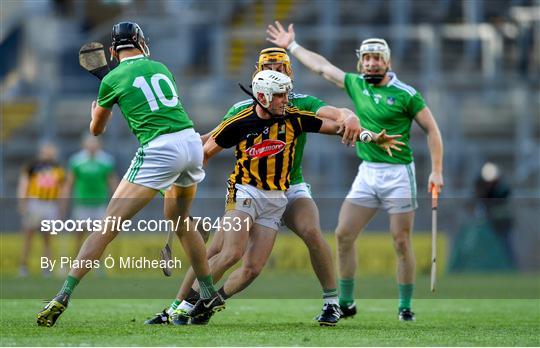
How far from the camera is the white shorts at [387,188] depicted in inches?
427

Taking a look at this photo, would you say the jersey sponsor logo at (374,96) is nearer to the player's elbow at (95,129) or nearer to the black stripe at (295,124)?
the black stripe at (295,124)

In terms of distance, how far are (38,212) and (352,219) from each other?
31.8 ft

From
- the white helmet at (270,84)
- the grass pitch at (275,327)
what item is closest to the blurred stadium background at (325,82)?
the grass pitch at (275,327)

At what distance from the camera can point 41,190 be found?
19.8 m

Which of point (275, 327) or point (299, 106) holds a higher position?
point (299, 106)

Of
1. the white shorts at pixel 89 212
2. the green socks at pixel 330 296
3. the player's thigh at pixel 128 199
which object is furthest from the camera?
the white shorts at pixel 89 212

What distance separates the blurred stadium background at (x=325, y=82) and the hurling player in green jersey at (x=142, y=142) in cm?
1073

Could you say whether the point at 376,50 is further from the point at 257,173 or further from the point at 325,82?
the point at 325,82

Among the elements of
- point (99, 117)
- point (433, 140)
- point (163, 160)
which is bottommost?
point (163, 160)

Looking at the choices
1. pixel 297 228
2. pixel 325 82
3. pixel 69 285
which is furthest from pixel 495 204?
pixel 69 285

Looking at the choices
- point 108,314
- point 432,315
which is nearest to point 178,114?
point 108,314

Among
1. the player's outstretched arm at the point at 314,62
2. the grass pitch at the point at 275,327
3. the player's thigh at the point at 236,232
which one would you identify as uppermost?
the player's outstretched arm at the point at 314,62

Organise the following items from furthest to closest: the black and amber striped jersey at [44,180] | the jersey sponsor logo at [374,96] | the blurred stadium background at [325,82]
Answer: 1. the blurred stadium background at [325,82]
2. the black and amber striped jersey at [44,180]
3. the jersey sponsor logo at [374,96]

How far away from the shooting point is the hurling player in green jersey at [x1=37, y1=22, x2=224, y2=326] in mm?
8641
